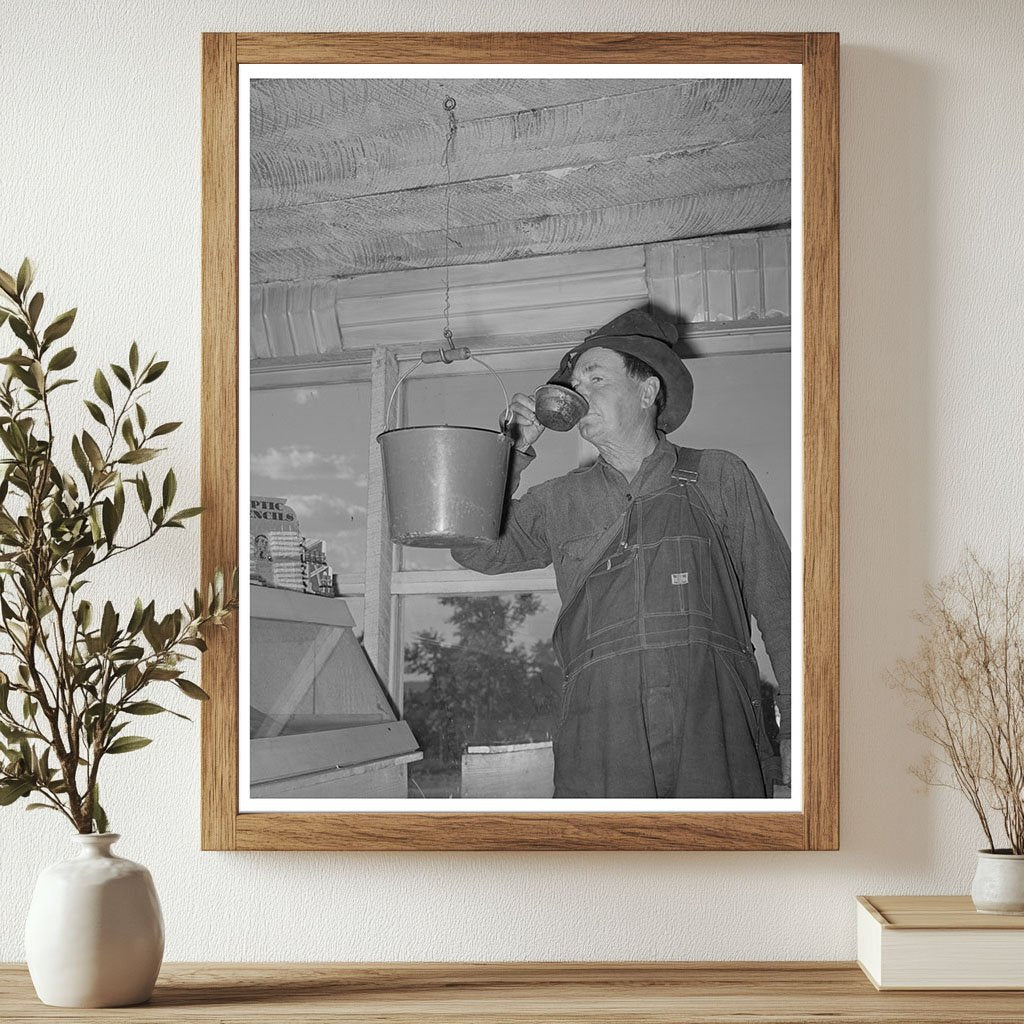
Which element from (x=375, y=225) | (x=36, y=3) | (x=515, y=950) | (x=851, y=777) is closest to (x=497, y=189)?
(x=375, y=225)

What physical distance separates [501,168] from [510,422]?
40 cm

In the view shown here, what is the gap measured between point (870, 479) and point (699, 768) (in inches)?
20.7

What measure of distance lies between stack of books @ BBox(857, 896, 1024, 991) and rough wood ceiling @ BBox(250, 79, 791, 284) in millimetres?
1056

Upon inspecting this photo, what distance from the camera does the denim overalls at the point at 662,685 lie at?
167cm

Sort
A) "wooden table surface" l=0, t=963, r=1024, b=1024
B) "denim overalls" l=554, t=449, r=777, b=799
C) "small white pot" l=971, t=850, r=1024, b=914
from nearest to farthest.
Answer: "wooden table surface" l=0, t=963, r=1024, b=1024 < "small white pot" l=971, t=850, r=1024, b=914 < "denim overalls" l=554, t=449, r=777, b=799

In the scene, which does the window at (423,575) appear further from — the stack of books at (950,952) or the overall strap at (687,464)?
the stack of books at (950,952)

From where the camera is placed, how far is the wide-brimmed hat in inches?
66.8

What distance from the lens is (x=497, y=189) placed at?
1.71 metres

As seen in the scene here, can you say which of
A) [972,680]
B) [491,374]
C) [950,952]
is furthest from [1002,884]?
[491,374]

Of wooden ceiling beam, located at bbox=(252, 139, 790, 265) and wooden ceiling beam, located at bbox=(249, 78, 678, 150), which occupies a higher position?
wooden ceiling beam, located at bbox=(249, 78, 678, 150)

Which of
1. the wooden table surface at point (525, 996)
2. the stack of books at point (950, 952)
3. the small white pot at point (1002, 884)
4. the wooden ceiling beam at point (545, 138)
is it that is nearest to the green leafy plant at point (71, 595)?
the wooden table surface at point (525, 996)

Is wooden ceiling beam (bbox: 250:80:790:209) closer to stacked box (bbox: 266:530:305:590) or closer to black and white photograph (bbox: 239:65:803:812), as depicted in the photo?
black and white photograph (bbox: 239:65:803:812)

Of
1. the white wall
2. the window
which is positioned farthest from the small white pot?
the window

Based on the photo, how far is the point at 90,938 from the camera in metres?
1.45
